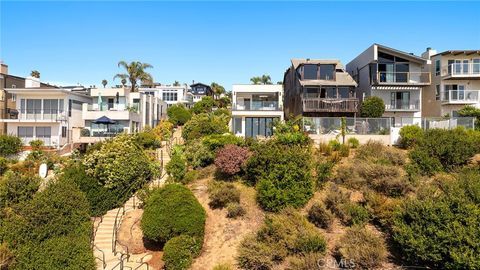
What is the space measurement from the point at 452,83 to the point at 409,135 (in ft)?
62.3

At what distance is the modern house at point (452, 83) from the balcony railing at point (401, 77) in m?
3.21

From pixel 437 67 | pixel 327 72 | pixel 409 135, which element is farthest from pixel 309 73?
pixel 437 67

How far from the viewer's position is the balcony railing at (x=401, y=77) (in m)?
37.8

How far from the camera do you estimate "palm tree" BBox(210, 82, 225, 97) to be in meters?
82.5

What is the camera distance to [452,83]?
3997cm

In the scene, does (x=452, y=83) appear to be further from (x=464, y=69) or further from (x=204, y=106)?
(x=204, y=106)

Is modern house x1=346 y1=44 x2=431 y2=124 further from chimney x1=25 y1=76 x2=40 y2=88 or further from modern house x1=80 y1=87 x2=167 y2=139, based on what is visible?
chimney x1=25 y1=76 x2=40 y2=88

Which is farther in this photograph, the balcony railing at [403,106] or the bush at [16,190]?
the balcony railing at [403,106]

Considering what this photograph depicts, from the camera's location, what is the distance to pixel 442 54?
40.0 m

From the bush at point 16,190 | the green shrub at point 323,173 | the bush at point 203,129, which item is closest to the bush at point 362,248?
the green shrub at point 323,173

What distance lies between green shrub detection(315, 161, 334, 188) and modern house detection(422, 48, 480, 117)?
2592 cm

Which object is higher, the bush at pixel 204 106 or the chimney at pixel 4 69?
the chimney at pixel 4 69

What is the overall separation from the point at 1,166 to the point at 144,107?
22632 millimetres

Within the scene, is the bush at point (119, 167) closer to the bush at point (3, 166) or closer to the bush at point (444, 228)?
the bush at point (3, 166)
